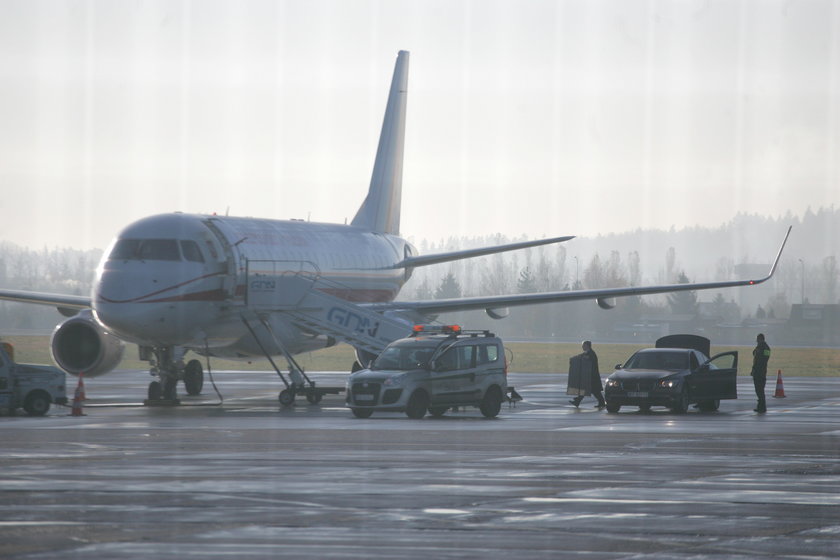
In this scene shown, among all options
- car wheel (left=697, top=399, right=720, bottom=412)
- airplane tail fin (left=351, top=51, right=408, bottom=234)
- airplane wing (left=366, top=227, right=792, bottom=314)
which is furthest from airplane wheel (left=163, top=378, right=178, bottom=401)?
airplane tail fin (left=351, top=51, right=408, bottom=234)

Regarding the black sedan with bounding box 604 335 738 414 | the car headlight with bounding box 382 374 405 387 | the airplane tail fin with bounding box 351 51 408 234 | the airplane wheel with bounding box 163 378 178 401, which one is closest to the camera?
the car headlight with bounding box 382 374 405 387

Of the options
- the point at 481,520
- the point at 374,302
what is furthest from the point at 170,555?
the point at 374,302

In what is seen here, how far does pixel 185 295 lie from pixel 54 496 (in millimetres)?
17571

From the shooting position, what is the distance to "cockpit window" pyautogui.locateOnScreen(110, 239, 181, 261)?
32844 millimetres

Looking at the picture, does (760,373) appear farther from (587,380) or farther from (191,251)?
(191,251)

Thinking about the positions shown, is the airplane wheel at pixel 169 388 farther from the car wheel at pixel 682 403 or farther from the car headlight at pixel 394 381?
the car wheel at pixel 682 403

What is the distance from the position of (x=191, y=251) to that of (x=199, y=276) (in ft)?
2.15

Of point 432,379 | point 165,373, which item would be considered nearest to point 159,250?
point 165,373

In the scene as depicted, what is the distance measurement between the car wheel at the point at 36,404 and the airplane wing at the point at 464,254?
16.1 m

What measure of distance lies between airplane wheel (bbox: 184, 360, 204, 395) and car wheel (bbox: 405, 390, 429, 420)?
12003mm

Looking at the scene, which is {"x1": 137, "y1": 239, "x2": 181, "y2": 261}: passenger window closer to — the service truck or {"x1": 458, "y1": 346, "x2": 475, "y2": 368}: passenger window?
the service truck

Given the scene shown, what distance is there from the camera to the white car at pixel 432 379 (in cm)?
2959


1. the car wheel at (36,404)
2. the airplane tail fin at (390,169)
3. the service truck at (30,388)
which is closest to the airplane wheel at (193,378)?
the service truck at (30,388)

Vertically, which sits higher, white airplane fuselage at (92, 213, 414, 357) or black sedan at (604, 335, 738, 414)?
white airplane fuselage at (92, 213, 414, 357)
